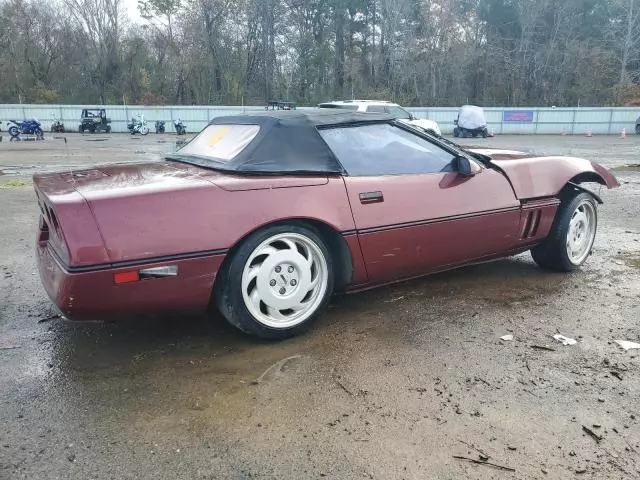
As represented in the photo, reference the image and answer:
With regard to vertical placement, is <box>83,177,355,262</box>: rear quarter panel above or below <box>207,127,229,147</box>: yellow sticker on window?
below

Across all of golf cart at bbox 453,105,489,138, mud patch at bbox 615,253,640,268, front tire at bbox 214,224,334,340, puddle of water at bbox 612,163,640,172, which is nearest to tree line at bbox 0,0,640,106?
golf cart at bbox 453,105,489,138

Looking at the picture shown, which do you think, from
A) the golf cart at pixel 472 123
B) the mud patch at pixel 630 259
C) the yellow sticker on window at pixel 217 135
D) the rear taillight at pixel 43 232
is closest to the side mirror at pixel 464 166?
the yellow sticker on window at pixel 217 135

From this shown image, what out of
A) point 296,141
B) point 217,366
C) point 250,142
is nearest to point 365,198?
point 296,141

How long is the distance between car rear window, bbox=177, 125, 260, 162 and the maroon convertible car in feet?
0.05

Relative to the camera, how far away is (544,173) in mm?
4086

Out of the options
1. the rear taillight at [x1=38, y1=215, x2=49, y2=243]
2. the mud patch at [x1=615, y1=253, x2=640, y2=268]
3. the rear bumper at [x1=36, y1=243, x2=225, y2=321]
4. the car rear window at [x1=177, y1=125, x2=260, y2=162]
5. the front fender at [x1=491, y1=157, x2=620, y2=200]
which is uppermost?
the car rear window at [x1=177, y1=125, x2=260, y2=162]

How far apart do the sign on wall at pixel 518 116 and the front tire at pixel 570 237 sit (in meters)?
30.1

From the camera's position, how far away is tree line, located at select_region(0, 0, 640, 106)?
42.2m

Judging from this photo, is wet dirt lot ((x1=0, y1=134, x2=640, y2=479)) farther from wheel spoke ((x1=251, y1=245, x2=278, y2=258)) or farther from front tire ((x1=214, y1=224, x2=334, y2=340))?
wheel spoke ((x1=251, y1=245, x2=278, y2=258))

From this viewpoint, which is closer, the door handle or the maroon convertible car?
the maroon convertible car

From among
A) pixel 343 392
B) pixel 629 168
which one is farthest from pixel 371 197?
pixel 629 168

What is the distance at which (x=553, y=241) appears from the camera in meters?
4.17

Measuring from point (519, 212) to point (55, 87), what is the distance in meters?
46.3

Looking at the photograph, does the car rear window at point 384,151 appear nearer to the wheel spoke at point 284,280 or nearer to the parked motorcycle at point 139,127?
the wheel spoke at point 284,280
